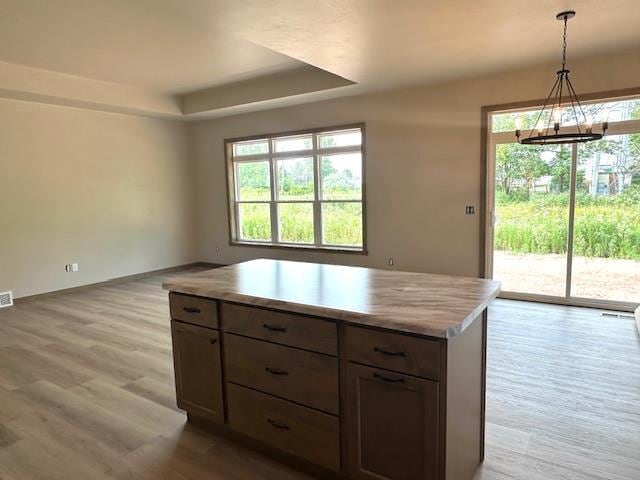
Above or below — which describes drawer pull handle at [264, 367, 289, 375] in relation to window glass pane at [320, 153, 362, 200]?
below

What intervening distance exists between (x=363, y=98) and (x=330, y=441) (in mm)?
4887

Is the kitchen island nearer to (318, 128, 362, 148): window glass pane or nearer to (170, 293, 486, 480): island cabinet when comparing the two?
(170, 293, 486, 480): island cabinet

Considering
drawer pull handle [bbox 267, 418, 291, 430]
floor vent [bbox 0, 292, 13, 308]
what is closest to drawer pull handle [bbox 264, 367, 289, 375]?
drawer pull handle [bbox 267, 418, 291, 430]

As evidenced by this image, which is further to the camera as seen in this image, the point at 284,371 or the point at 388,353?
the point at 284,371

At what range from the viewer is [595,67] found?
4.30 meters

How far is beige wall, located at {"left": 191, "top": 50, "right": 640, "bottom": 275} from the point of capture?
4746 millimetres

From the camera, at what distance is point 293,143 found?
21.7 feet

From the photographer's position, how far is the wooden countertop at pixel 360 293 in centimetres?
158

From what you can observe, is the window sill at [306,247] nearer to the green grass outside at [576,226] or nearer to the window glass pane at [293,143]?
the window glass pane at [293,143]

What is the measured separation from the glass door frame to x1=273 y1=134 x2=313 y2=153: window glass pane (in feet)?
8.72

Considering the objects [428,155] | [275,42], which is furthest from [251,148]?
[275,42]

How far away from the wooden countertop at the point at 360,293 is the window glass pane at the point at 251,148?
183 inches

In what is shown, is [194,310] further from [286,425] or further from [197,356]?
[286,425]

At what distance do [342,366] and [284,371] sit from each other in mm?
342
